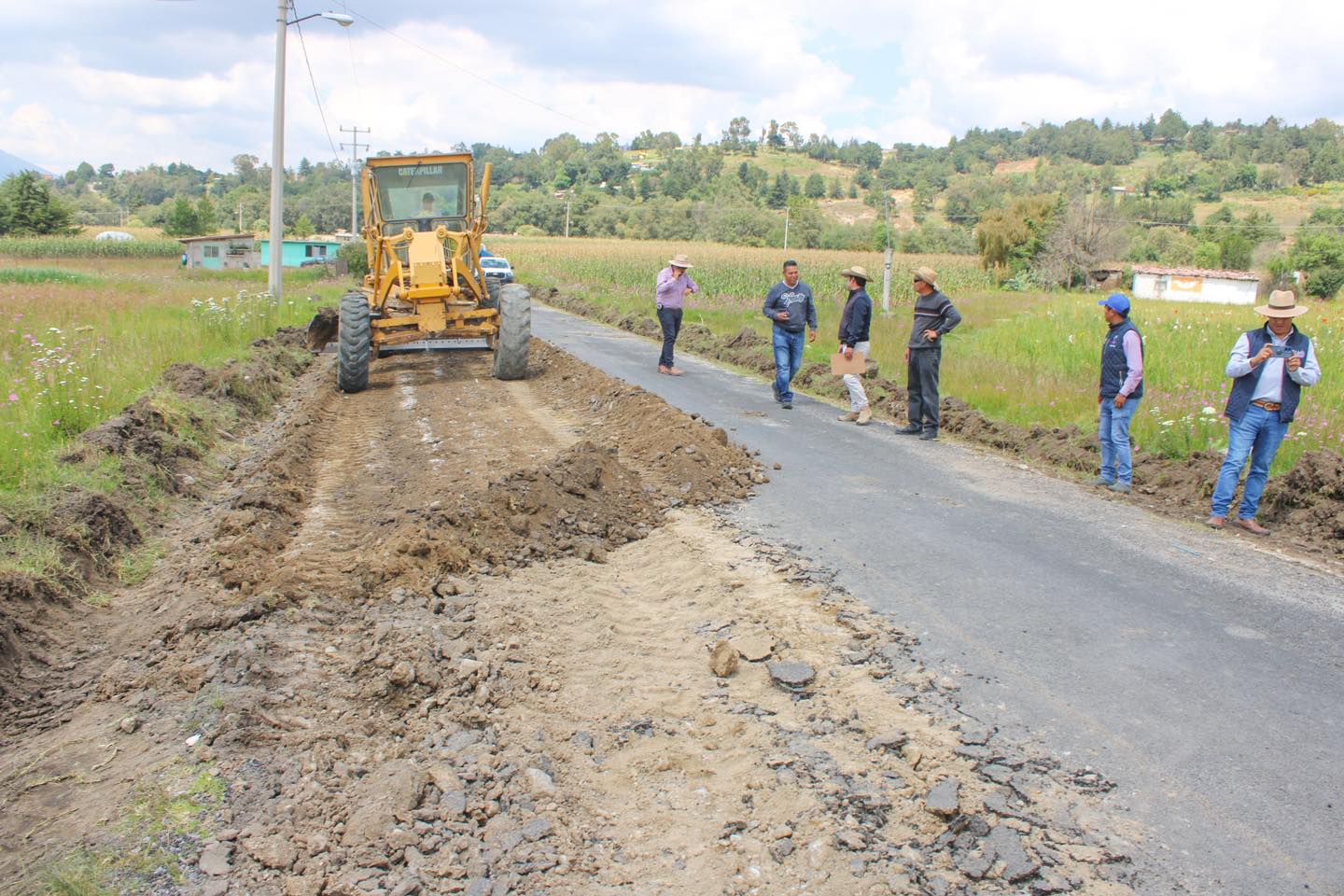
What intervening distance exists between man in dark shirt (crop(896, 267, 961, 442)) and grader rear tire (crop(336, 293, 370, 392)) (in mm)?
7261

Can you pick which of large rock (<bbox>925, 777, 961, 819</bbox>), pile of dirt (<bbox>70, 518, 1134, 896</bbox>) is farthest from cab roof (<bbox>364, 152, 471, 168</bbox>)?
large rock (<bbox>925, 777, 961, 819</bbox>)

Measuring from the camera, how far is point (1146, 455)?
31.1 feet

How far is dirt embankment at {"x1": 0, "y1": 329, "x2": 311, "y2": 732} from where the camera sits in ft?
16.8

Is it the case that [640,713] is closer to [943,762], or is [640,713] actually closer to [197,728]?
[943,762]

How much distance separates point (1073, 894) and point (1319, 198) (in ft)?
385

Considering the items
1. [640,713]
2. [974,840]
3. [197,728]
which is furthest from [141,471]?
[974,840]

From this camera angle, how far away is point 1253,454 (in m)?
7.61

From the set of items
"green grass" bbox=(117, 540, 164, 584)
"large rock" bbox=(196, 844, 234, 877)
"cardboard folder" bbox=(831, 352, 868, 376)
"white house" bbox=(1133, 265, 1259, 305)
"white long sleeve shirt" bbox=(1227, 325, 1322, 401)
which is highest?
"white house" bbox=(1133, 265, 1259, 305)

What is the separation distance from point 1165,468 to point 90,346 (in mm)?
12595

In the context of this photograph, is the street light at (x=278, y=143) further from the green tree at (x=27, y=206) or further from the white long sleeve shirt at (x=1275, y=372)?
the green tree at (x=27, y=206)

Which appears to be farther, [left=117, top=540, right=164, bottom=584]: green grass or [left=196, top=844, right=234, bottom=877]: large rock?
[left=117, top=540, right=164, bottom=584]: green grass

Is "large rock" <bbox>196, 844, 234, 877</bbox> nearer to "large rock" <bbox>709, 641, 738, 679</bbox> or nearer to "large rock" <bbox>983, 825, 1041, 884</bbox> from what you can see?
"large rock" <bbox>709, 641, 738, 679</bbox>

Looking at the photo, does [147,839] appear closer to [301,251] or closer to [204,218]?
[301,251]

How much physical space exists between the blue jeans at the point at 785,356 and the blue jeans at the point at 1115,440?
14.8 ft
